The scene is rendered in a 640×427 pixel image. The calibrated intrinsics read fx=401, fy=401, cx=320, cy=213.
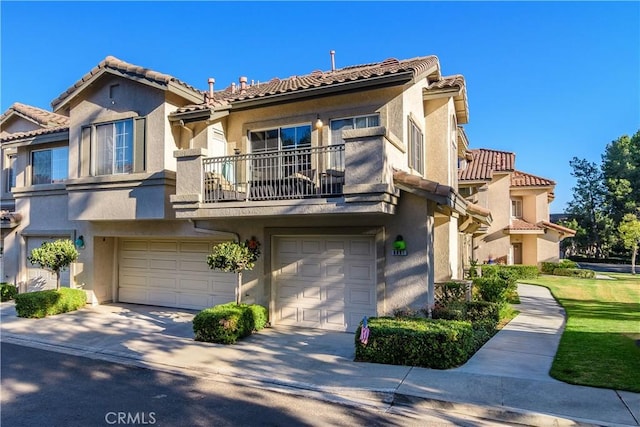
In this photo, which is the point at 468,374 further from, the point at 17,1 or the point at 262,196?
the point at 17,1

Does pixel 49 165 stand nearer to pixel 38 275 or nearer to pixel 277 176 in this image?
pixel 38 275

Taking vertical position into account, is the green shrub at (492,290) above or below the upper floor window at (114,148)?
Result: below

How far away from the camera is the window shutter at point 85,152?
42.5 ft

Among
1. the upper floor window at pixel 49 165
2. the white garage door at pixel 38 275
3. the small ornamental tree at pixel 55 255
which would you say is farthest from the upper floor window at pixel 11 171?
the small ornamental tree at pixel 55 255

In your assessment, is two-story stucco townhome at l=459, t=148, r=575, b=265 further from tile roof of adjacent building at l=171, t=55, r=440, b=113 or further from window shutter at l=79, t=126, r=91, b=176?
window shutter at l=79, t=126, r=91, b=176

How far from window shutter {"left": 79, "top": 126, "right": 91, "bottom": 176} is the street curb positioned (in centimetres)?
701

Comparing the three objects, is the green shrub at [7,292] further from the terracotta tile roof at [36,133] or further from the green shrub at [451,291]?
the green shrub at [451,291]

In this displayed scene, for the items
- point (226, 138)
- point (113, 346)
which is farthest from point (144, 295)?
point (226, 138)

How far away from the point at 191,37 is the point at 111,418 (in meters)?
12.6

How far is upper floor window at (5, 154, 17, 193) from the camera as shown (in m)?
17.0

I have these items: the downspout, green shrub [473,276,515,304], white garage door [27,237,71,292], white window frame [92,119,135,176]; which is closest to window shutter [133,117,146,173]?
white window frame [92,119,135,176]

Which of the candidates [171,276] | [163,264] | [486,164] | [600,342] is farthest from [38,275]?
[486,164]

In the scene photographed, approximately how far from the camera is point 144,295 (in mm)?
14398

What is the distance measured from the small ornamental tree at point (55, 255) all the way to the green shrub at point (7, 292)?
156 inches
